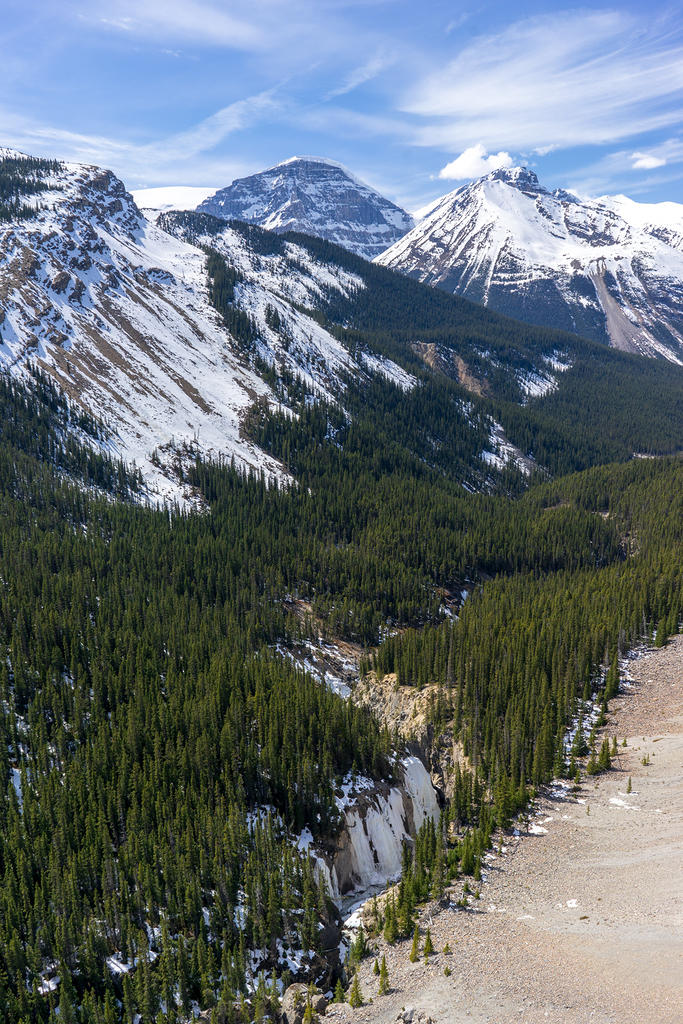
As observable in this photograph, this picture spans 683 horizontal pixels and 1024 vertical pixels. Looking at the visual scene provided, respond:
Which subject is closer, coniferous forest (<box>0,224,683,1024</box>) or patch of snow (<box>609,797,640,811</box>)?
coniferous forest (<box>0,224,683,1024</box>)

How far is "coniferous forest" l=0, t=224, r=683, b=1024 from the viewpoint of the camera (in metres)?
48.2

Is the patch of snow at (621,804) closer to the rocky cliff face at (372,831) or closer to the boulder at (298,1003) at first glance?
the rocky cliff face at (372,831)

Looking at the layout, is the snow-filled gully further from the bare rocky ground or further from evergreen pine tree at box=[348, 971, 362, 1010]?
evergreen pine tree at box=[348, 971, 362, 1010]

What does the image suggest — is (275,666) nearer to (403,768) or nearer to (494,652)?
(403,768)

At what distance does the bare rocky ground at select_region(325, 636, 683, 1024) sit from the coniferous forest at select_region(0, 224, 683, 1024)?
380 centimetres

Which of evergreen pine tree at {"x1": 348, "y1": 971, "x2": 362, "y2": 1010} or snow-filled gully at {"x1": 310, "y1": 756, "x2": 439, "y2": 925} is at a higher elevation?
evergreen pine tree at {"x1": 348, "y1": 971, "x2": 362, "y2": 1010}

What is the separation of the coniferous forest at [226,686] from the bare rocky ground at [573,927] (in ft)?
12.5

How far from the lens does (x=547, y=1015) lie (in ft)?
110

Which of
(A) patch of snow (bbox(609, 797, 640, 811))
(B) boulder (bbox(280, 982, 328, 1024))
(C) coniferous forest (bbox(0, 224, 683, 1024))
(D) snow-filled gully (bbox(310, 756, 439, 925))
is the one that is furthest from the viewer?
(D) snow-filled gully (bbox(310, 756, 439, 925))

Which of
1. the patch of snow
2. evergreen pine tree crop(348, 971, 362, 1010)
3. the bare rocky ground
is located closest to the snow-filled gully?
the bare rocky ground

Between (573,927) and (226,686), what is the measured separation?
4850 cm

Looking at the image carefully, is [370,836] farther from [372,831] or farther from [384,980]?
[384,980]

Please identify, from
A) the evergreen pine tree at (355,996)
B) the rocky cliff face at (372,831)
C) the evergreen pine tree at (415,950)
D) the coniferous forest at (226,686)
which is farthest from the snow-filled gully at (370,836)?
the evergreen pine tree at (355,996)

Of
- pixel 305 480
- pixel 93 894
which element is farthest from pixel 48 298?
pixel 93 894
